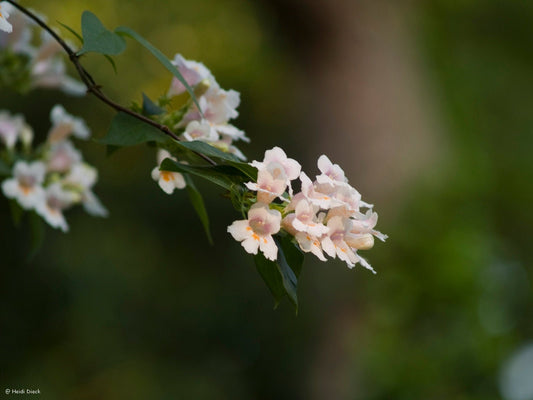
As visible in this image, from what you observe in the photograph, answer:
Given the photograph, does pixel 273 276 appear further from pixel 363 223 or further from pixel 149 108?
pixel 149 108

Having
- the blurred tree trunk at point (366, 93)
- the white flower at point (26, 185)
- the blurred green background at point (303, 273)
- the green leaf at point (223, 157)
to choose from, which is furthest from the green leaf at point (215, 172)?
the blurred tree trunk at point (366, 93)

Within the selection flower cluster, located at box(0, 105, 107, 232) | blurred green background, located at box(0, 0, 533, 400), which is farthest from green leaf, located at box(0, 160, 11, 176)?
blurred green background, located at box(0, 0, 533, 400)

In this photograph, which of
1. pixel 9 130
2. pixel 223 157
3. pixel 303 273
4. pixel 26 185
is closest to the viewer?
pixel 223 157

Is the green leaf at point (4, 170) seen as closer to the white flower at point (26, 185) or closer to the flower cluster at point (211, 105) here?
the white flower at point (26, 185)

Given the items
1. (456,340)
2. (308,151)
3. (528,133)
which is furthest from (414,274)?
(528,133)

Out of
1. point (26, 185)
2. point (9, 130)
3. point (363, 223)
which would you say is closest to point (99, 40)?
point (363, 223)
